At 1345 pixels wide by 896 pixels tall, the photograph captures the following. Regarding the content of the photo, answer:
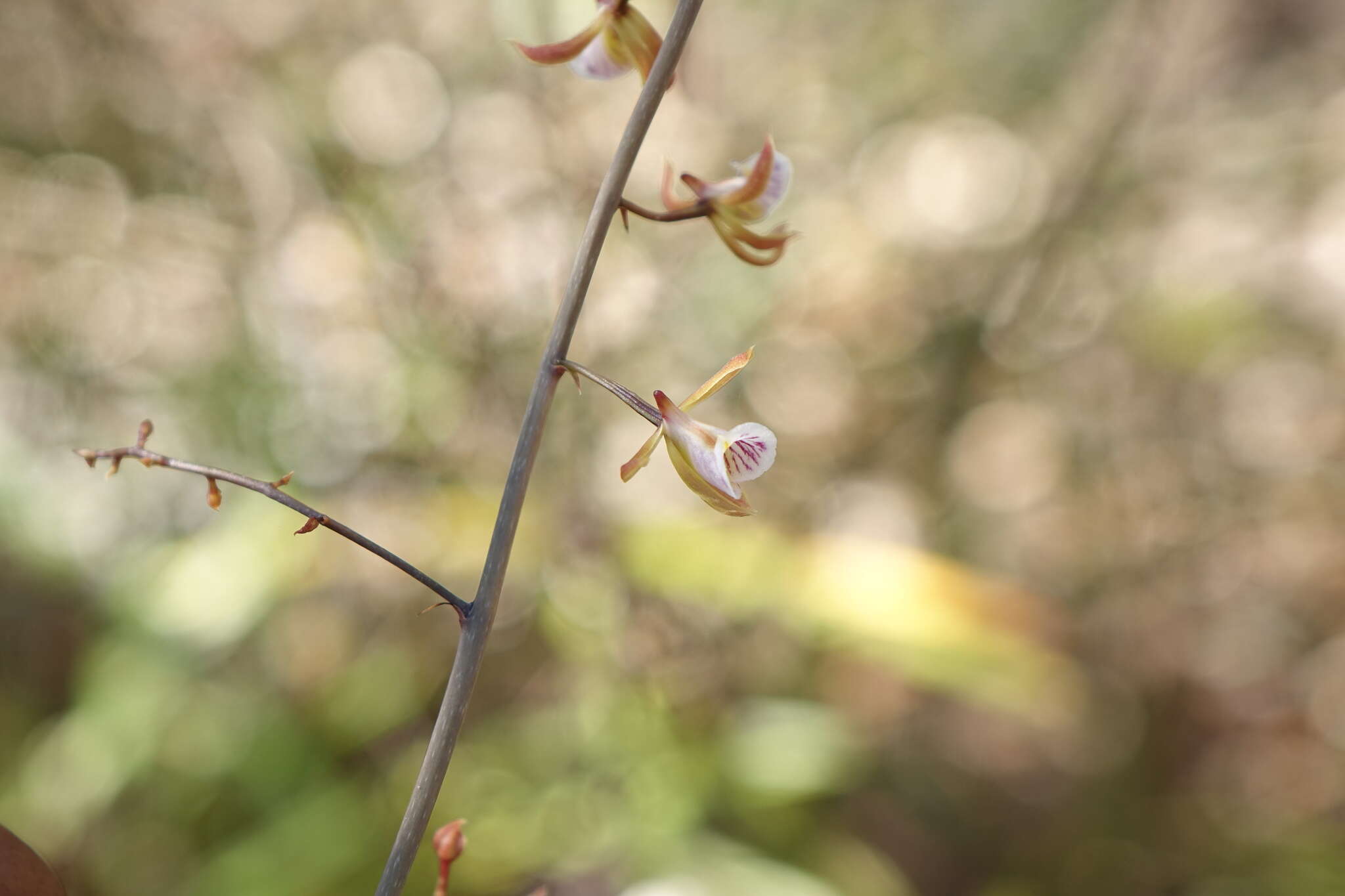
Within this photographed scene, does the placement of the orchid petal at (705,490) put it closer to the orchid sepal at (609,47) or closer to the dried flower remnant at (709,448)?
the dried flower remnant at (709,448)

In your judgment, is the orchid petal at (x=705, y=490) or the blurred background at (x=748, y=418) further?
the blurred background at (x=748, y=418)

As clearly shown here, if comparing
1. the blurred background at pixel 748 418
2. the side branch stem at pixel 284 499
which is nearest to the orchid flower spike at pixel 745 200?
the side branch stem at pixel 284 499

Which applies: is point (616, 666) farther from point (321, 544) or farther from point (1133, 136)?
point (1133, 136)

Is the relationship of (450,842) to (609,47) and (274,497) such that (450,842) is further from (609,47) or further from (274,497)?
(609,47)

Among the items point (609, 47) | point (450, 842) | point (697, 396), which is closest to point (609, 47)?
point (609, 47)

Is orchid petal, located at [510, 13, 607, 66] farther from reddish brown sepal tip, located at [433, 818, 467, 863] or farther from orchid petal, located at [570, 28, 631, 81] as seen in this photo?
reddish brown sepal tip, located at [433, 818, 467, 863]

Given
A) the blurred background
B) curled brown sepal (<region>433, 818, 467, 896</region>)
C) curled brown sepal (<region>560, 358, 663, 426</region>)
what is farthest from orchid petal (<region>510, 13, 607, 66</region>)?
the blurred background
